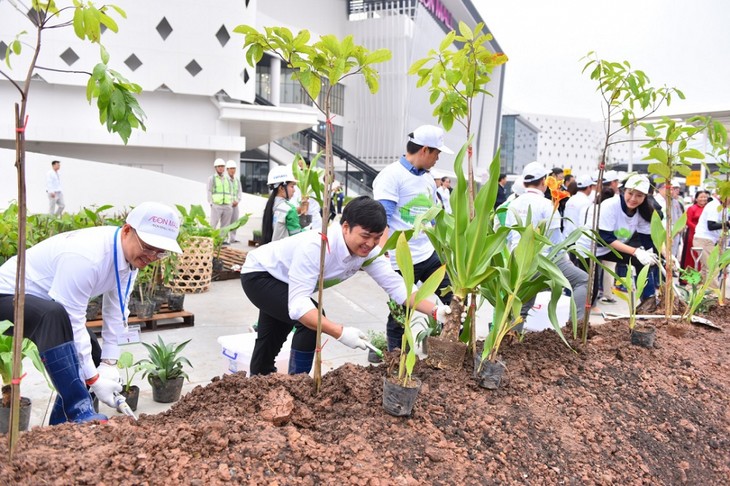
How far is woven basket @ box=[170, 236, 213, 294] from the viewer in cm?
586

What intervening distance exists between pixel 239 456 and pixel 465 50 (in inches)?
74.4

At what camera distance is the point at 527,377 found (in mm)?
2420

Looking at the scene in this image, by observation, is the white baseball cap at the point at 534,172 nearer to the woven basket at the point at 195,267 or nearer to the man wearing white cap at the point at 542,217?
the man wearing white cap at the point at 542,217

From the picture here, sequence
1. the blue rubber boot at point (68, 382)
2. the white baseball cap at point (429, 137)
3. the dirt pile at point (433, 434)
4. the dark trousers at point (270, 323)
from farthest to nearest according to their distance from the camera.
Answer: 1. the white baseball cap at point (429, 137)
2. the dark trousers at point (270, 323)
3. the blue rubber boot at point (68, 382)
4. the dirt pile at point (433, 434)

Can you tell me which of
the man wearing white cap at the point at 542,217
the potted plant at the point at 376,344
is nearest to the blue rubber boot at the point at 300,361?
the potted plant at the point at 376,344

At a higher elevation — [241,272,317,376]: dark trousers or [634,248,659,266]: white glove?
[634,248,659,266]: white glove

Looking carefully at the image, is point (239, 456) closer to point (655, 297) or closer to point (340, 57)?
point (340, 57)

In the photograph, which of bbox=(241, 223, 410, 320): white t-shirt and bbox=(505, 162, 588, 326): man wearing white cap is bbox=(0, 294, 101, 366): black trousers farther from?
bbox=(505, 162, 588, 326): man wearing white cap

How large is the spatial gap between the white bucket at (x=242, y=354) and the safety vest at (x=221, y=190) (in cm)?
684

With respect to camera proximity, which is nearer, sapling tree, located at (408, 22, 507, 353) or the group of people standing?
sapling tree, located at (408, 22, 507, 353)

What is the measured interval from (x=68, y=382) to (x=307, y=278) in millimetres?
1060

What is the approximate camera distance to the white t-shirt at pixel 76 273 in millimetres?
2316

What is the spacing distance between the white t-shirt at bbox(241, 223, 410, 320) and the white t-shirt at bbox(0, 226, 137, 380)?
0.66 metres

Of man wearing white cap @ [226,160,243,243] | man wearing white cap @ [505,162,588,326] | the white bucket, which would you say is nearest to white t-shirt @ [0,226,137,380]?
the white bucket
